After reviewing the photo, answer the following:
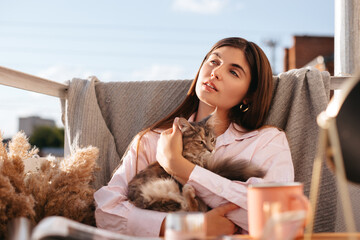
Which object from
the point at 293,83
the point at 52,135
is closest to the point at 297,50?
the point at 293,83

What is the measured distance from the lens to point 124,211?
4.95 ft

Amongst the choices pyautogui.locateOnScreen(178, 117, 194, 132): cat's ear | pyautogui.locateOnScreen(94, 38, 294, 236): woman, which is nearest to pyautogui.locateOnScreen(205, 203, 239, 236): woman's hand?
pyautogui.locateOnScreen(94, 38, 294, 236): woman

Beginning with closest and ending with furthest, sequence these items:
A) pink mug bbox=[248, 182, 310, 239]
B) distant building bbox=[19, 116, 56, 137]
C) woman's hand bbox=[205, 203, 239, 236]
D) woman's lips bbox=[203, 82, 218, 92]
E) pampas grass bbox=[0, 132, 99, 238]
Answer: pink mug bbox=[248, 182, 310, 239]
pampas grass bbox=[0, 132, 99, 238]
woman's hand bbox=[205, 203, 239, 236]
woman's lips bbox=[203, 82, 218, 92]
distant building bbox=[19, 116, 56, 137]

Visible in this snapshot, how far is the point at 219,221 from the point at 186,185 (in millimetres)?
177

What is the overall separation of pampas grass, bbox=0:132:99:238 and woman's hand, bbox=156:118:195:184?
32 centimetres

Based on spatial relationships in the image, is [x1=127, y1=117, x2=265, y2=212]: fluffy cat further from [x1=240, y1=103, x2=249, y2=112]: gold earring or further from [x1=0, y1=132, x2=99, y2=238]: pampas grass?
[x1=240, y1=103, x2=249, y2=112]: gold earring

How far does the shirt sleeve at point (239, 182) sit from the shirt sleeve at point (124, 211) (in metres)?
0.19

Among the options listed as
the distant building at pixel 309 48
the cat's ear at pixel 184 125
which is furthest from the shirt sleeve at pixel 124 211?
the distant building at pixel 309 48

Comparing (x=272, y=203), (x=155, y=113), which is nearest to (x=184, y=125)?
(x=155, y=113)

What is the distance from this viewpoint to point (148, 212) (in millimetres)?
1459

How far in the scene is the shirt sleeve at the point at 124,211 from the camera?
1.44m

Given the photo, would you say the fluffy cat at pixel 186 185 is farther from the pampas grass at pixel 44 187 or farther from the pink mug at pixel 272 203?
the pink mug at pixel 272 203

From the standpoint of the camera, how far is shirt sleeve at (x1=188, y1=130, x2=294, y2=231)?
1376mm

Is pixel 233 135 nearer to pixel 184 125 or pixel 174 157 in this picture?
pixel 184 125
